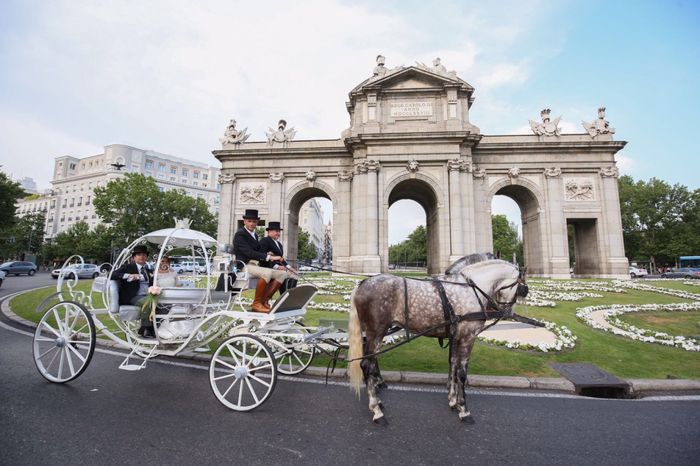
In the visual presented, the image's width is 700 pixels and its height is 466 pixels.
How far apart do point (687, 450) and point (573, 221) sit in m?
34.7

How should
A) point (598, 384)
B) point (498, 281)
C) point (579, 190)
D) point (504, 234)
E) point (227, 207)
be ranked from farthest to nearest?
point (504, 234)
point (227, 207)
point (579, 190)
point (598, 384)
point (498, 281)

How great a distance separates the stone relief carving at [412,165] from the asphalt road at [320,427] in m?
24.8

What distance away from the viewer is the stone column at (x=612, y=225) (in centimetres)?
2923

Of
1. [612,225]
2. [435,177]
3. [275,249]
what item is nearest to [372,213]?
[435,177]

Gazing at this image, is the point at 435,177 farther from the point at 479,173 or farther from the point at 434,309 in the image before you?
the point at 434,309

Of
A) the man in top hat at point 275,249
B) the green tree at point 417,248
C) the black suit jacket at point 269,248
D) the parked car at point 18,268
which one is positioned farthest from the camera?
the green tree at point 417,248

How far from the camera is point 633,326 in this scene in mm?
9984

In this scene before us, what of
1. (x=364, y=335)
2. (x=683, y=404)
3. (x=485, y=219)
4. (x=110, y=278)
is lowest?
(x=683, y=404)

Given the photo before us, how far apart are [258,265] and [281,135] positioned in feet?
96.1

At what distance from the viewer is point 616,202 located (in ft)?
98.8

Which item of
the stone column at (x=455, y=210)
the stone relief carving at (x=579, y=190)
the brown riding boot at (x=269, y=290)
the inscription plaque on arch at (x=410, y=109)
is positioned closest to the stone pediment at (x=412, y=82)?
the inscription plaque on arch at (x=410, y=109)

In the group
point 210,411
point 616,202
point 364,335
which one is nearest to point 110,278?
point 210,411

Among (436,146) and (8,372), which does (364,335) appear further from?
(436,146)

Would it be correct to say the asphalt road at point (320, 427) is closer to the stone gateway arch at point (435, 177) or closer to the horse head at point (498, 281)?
the horse head at point (498, 281)
